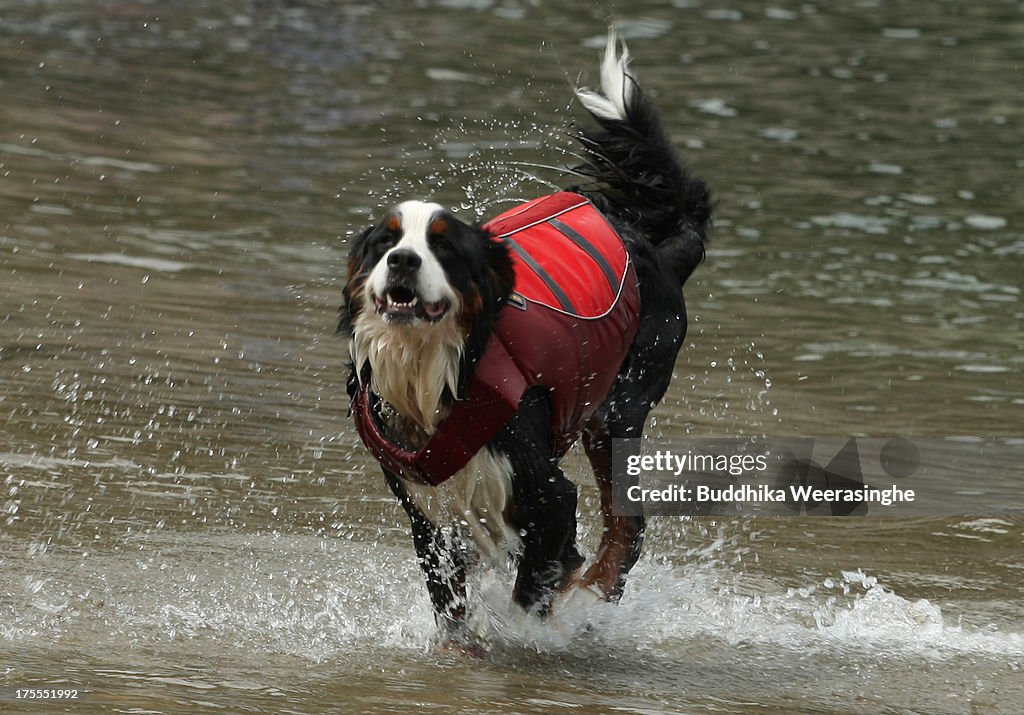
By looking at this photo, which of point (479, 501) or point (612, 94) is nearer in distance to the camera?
point (479, 501)

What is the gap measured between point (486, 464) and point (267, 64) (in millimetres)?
12190

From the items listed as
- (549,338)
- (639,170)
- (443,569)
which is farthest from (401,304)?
(639,170)

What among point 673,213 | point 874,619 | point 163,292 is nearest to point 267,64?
point 163,292

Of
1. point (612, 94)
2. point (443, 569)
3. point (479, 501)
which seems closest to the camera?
point (479, 501)

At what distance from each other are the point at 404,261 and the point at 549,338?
62cm

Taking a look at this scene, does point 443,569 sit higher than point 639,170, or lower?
lower

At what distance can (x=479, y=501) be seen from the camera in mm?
4742

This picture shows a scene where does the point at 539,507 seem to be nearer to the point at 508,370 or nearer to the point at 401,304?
the point at 508,370

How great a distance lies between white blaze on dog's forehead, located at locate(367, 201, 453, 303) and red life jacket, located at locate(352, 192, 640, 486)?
0.94 ft

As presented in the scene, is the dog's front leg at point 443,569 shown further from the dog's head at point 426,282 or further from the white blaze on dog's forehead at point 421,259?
the white blaze on dog's forehead at point 421,259

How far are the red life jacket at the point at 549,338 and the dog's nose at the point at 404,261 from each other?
1.23ft

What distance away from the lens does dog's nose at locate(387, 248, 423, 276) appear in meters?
4.30

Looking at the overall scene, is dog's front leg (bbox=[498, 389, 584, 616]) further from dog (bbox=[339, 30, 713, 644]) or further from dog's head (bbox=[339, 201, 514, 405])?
dog's head (bbox=[339, 201, 514, 405])

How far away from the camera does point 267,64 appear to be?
53.3 feet
